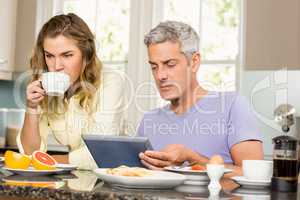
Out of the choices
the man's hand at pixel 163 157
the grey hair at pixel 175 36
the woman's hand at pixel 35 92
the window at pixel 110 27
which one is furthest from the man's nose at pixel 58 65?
the window at pixel 110 27

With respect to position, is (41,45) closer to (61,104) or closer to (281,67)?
(61,104)

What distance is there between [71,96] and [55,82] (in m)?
0.32

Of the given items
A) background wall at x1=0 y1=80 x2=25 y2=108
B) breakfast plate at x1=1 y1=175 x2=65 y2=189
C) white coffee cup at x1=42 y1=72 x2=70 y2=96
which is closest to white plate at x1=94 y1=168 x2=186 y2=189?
breakfast plate at x1=1 y1=175 x2=65 y2=189

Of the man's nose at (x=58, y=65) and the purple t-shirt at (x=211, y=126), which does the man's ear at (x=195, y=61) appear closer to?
the purple t-shirt at (x=211, y=126)

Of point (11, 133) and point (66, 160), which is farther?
point (11, 133)

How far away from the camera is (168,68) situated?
1997mm

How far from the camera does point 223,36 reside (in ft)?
11.6

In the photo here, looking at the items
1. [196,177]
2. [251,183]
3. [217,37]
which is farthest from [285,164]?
[217,37]

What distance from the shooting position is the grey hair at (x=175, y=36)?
6.50 ft

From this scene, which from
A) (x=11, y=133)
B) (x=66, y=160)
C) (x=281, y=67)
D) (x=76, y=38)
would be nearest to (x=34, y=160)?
(x=66, y=160)

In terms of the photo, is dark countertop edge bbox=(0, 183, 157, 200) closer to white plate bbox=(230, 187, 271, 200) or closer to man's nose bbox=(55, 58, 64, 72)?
white plate bbox=(230, 187, 271, 200)

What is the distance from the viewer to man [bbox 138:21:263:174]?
1932 mm

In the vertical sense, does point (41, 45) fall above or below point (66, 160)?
above

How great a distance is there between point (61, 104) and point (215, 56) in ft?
5.76
